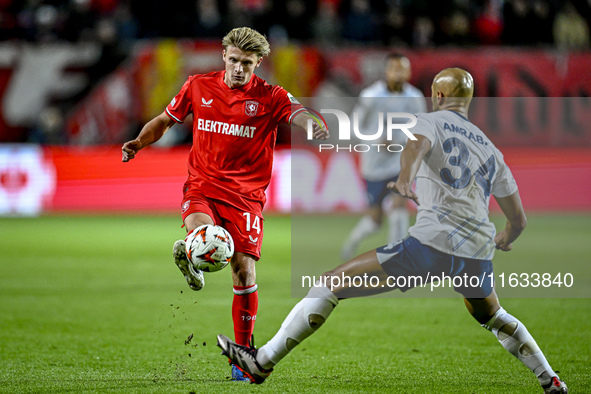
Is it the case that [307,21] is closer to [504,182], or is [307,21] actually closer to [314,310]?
[504,182]

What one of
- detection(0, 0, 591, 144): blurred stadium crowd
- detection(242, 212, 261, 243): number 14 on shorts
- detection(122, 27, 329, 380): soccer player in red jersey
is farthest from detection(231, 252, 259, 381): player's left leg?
detection(0, 0, 591, 144): blurred stadium crowd

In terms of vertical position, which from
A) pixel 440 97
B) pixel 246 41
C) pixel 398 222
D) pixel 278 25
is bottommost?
pixel 398 222

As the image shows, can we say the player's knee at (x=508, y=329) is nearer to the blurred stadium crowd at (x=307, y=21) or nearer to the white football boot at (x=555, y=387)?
the white football boot at (x=555, y=387)

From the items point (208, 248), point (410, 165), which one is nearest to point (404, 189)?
point (410, 165)

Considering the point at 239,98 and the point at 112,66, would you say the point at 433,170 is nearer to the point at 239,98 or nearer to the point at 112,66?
the point at 239,98

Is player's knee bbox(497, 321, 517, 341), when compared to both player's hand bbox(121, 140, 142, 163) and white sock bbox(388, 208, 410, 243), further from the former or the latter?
white sock bbox(388, 208, 410, 243)

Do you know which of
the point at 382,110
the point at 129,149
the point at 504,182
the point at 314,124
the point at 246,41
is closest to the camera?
the point at 504,182

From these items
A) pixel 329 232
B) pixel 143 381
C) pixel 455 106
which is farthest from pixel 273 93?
pixel 329 232

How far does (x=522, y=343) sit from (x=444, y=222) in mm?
874

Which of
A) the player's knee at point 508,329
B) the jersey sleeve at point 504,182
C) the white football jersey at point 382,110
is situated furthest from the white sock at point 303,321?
the white football jersey at point 382,110

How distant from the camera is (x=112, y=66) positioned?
16.7 metres

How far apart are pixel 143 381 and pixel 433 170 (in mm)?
2128

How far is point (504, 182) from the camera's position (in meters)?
4.43

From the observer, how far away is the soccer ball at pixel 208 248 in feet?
15.4
